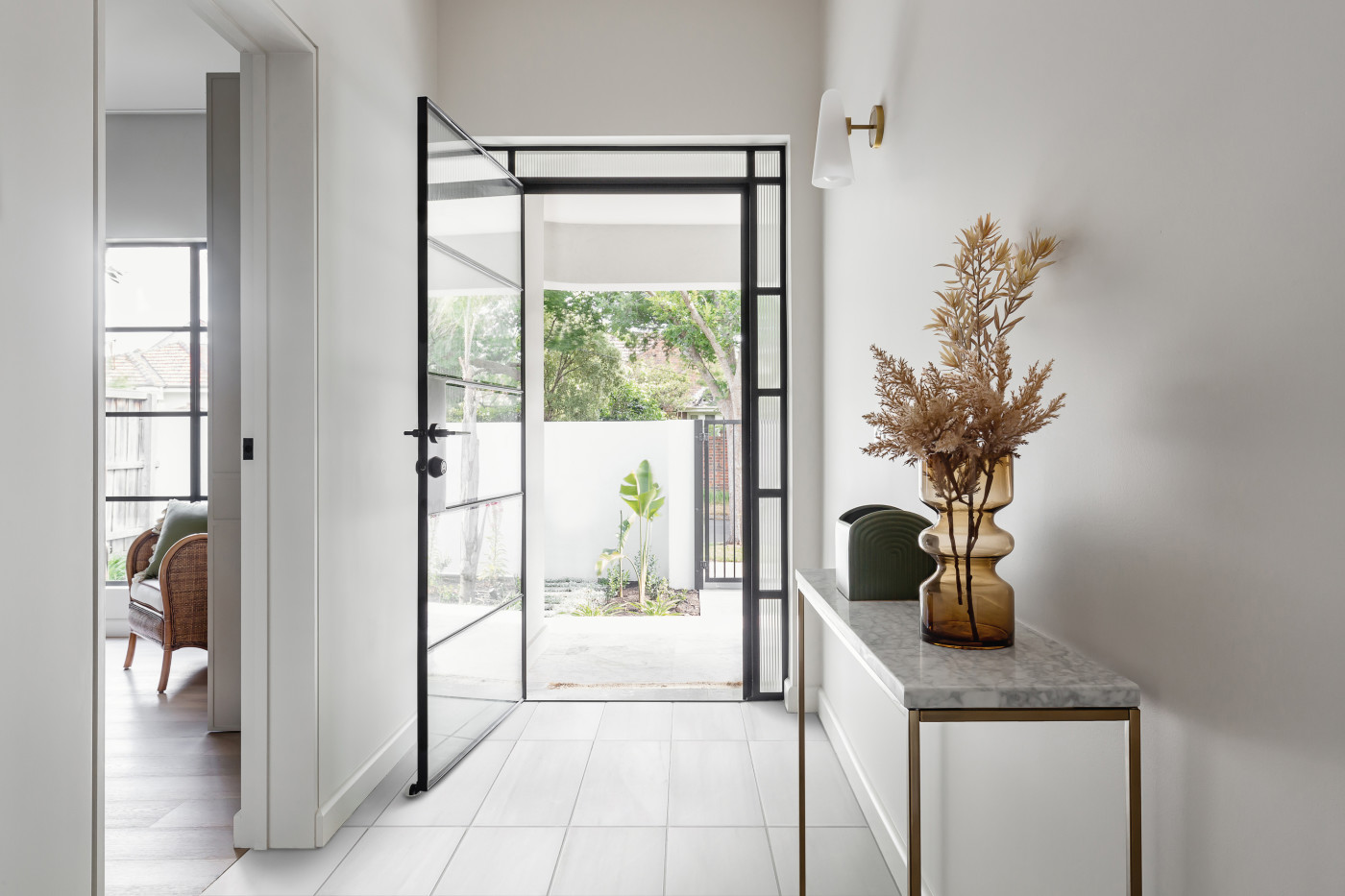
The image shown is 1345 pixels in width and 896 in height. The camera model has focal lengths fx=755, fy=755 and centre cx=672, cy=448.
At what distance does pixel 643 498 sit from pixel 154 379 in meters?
3.48

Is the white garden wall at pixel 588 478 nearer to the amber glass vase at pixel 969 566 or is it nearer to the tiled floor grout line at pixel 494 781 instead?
the tiled floor grout line at pixel 494 781

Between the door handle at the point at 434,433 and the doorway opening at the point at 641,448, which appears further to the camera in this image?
the doorway opening at the point at 641,448

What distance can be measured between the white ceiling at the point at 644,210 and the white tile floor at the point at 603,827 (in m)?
3.23

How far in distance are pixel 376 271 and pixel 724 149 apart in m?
1.57

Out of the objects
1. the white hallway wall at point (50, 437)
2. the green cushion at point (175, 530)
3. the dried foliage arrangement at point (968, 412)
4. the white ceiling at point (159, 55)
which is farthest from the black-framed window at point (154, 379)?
the dried foliage arrangement at point (968, 412)

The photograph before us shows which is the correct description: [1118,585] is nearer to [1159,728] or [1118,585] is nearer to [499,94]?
[1159,728]

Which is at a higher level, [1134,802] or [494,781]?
[1134,802]

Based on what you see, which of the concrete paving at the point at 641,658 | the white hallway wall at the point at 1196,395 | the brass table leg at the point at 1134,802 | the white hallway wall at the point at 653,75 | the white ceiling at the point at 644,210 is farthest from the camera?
the white ceiling at the point at 644,210

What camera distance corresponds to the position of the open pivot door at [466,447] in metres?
2.37

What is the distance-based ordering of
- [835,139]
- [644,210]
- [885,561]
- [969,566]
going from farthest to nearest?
1. [644,210]
2. [835,139]
3. [885,561]
4. [969,566]

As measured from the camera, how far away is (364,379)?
→ 2371 mm

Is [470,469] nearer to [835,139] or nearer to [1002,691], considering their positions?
[835,139]

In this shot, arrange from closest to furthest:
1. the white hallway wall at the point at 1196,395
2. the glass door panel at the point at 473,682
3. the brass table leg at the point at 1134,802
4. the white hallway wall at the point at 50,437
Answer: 1. the white hallway wall at the point at 1196,395
2. the brass table leg at the point at 1134,802
3. the white hallway wall at the point at 50,437
4. the glass door panel at the point at 473,682

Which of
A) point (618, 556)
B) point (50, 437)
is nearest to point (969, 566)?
point (50, 437)
